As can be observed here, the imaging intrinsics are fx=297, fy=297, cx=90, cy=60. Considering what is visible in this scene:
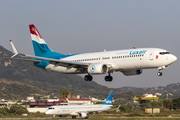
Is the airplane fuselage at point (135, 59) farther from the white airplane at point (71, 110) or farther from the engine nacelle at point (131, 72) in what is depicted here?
the white airplane at point (71, 110)

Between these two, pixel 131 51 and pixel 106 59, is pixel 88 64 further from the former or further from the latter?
pixel 131 51

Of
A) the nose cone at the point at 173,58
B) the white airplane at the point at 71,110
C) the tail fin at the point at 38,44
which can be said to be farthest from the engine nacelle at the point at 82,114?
the nose cone at the point at 173,58

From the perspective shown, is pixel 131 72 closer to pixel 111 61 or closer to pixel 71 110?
pixel 111 61

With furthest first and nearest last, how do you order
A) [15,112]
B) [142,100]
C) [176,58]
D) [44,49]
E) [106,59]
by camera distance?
[142,100], [15,112], [44,49], [106,59], [176,58]

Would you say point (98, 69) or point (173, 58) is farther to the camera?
point (98, 69)

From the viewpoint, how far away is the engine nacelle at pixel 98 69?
168 feet

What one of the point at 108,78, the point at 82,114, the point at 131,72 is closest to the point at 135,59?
the point at 131,72

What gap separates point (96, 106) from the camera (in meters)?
75.1

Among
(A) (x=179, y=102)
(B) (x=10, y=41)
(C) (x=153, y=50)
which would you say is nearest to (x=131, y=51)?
(C) (x=153, y=50)

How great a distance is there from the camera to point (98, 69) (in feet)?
168

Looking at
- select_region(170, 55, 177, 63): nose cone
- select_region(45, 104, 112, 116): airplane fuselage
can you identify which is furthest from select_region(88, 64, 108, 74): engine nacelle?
select_region(45, 104, 112, 116): airplane fuselage

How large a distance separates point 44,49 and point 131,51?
2282 cm

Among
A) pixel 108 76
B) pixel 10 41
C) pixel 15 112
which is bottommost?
pixel 15 112

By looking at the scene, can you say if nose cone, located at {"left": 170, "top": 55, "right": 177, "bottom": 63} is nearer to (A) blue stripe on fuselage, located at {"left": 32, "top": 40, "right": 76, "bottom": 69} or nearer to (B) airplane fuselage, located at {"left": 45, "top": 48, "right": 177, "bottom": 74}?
(B) airplane fuselage, located at {"left": 45, "top": 48, "right": 177, "bottom": 74}
